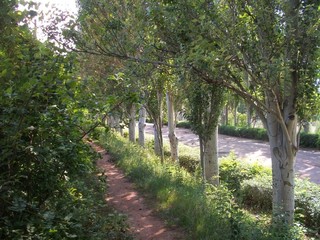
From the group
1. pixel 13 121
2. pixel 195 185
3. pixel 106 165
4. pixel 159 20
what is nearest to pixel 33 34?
pixel 13 121

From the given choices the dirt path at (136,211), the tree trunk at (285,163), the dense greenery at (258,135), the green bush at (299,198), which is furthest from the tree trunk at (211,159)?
the dense greenery at (258,135)

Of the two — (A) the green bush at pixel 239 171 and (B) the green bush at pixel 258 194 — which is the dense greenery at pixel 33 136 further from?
(A) the green bush at pixel 239 171

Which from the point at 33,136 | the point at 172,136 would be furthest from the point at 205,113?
the point at 33,136

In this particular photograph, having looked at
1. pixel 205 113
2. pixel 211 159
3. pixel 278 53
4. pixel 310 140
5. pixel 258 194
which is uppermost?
pixel 278 53

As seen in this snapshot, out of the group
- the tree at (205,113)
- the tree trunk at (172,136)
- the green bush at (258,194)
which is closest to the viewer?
the tree at (205,113)

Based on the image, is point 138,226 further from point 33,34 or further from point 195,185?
point 33,34

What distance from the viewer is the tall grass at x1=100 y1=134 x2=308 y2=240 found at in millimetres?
5191

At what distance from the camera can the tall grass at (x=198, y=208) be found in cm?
519

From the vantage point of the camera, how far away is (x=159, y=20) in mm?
6367

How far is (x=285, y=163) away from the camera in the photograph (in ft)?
20.9

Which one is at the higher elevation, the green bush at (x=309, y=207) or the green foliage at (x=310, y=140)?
the green foliage at (x=310, y=140)

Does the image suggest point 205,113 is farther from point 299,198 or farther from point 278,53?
point 278,53

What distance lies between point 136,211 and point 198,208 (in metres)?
1.53

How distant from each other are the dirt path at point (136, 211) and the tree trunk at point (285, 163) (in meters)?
2.06
